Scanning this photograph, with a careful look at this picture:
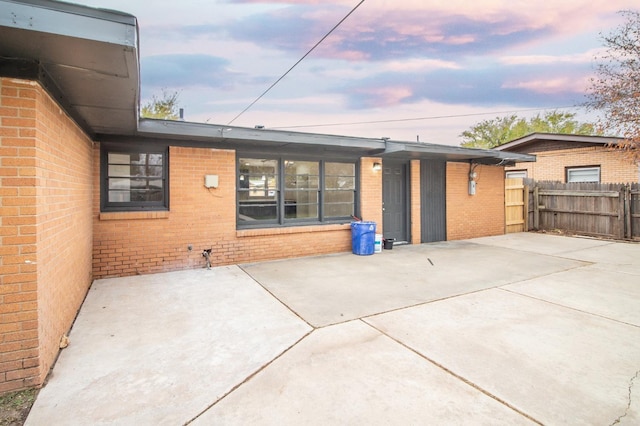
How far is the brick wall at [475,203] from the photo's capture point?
9.82m

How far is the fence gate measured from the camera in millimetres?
11297

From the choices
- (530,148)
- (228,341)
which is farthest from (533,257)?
(530,148)

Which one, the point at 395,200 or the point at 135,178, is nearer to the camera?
the point at 135,178

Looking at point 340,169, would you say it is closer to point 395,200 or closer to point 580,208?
point 395,200

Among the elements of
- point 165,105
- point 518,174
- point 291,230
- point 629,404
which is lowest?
point 629,404

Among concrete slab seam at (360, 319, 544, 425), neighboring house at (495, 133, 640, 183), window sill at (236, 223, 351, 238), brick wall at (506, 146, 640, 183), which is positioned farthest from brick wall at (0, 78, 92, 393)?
brick wall at (506, 146, 640, 183)

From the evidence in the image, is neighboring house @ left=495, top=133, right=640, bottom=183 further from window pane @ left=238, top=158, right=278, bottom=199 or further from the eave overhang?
the eave overhang

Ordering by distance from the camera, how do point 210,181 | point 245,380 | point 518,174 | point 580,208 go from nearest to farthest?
point 245,380
point 210,181
point 580,208
point 518,174

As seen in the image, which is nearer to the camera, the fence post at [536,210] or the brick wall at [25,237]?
the brick wall at [25,237]

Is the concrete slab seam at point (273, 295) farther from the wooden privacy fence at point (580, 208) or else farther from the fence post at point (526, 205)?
the fence post at point (526, 205)

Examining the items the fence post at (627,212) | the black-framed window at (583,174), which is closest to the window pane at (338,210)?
the fence post at (627,212)

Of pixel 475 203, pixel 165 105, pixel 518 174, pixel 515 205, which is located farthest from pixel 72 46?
pixel 165 105

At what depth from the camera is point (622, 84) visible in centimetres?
950

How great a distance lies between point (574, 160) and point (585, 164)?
1.53 ft
